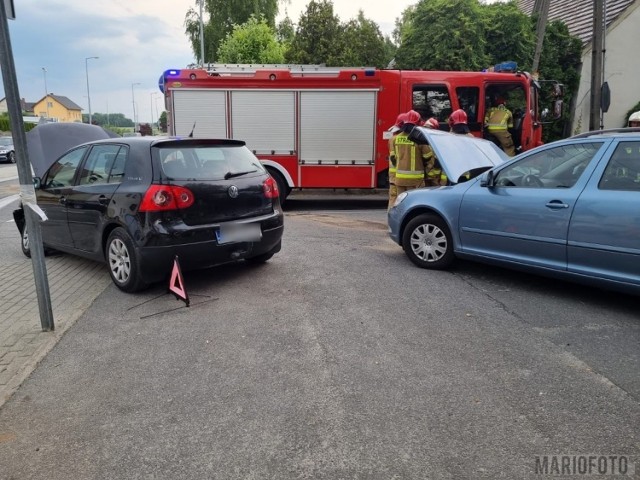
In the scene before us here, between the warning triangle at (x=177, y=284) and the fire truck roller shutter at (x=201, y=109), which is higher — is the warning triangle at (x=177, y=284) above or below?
below

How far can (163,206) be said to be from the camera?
5.03m

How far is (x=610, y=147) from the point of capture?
4.86 meters

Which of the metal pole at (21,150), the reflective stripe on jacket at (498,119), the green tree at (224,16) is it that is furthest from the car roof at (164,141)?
the green tree at (224,16)

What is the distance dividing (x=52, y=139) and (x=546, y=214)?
7.65 m

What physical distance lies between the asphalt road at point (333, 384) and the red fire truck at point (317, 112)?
19.2 feet

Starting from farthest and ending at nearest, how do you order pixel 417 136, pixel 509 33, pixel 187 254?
pixel 509 33 < pixel 417 136 < pixel 187 254

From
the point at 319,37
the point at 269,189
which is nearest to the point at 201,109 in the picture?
the point at 269,189

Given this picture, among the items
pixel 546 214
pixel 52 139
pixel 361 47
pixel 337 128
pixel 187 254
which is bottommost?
pixel 187 254

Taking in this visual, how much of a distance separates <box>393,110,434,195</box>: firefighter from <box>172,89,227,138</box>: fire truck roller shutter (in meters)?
4.65

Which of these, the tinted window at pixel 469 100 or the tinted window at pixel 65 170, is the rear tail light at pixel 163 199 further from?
the tinted window at pixel 469 100

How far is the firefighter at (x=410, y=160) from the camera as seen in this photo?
776 centimetres

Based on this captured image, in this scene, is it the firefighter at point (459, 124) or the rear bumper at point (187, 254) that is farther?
the firefighter at point (459, 124)

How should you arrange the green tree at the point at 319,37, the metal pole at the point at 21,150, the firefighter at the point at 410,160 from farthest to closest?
1. the green tree at the point at 319,37
2. the firefighter at the point at 410,160
3. the metal pole at the point at 21,150

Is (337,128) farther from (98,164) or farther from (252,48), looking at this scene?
(252,48)
